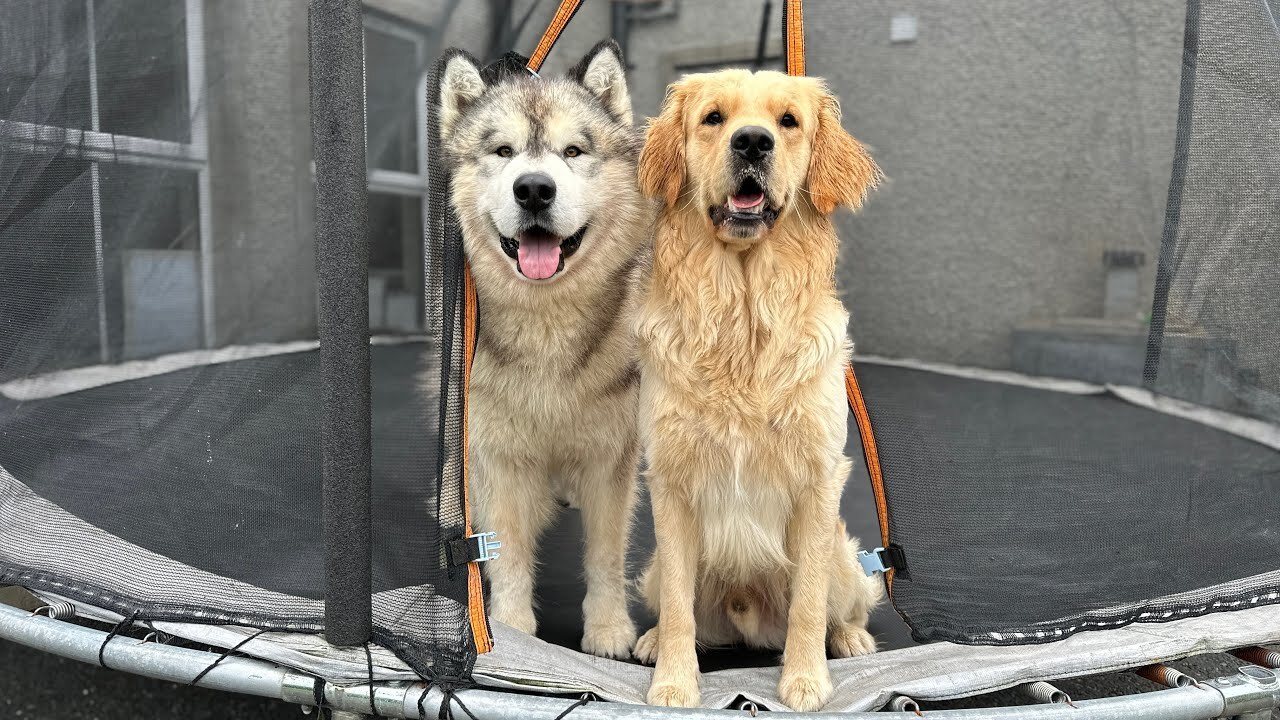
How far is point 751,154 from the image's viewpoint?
1.46 m

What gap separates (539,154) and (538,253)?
0.79 feet

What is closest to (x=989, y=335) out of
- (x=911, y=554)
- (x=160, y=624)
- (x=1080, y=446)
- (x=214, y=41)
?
(x=1080, y=446)

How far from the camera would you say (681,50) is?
5848 mm

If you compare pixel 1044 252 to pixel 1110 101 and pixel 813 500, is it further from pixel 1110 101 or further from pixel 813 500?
pixel 813 500

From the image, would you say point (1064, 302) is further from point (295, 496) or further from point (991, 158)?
point (295, 496)

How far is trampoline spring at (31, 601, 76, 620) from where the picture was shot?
5.45ft

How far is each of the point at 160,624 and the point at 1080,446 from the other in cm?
350

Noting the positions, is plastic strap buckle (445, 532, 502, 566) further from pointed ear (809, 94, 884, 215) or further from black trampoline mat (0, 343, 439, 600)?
pointed ear (809, 94, 884, 215)

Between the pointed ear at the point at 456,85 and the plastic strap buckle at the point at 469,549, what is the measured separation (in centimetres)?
96

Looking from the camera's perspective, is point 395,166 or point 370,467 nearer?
point 370,467

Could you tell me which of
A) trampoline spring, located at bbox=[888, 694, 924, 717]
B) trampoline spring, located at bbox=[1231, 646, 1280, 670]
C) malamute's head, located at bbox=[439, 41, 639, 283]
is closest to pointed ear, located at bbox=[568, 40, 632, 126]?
malamute's head, located at bbox=[439, 41, 639, 283]

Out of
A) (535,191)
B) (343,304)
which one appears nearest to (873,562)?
(535,191)

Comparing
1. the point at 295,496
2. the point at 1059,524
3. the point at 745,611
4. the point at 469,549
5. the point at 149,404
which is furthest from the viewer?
the point at 1059,524

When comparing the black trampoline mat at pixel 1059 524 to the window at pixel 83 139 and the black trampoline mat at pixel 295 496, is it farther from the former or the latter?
the window at pixel 83 139
